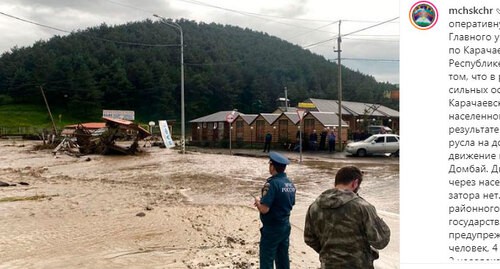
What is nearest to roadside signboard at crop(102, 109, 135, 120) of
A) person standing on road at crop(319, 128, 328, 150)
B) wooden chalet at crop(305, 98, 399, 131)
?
wooden chalet at crop(305, 98, 399, 131)

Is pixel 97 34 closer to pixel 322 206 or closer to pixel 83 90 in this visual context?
pixel 83 90

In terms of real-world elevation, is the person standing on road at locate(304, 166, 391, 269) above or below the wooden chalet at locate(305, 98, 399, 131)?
below

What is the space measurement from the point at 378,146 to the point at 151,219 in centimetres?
1926

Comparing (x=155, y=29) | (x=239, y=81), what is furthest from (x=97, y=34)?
(x=239, y=81)

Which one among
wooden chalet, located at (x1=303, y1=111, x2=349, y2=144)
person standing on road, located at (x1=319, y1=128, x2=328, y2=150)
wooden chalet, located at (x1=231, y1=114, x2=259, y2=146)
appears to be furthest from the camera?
wooden chalet, located at (x1=231, y1=114, x2=259, y2=146)

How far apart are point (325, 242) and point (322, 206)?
277mm

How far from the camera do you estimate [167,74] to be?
341 feet

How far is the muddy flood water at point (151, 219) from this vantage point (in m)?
6.11

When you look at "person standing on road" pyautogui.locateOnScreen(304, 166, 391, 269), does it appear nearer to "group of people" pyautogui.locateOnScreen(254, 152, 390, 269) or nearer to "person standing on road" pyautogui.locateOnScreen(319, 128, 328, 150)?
"group of people" pyautogui.locateOnScreen(254, 152, 390, 269)

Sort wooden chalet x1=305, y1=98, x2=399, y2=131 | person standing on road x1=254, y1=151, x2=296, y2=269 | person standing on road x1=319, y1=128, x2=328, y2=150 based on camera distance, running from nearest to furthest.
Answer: person standing on road x1=254, y1=151, x2=296, y2=269 → person standing on road x1=319, y1=128, x2=328, y2=150 → wooden chalet x1=305, y1=98, x2=399, y2=131

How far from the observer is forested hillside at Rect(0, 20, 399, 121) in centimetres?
9869

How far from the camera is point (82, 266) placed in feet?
19.0

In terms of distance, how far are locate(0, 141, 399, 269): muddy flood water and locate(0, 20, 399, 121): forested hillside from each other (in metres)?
79.3

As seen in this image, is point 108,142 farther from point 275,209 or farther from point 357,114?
point 357,114
